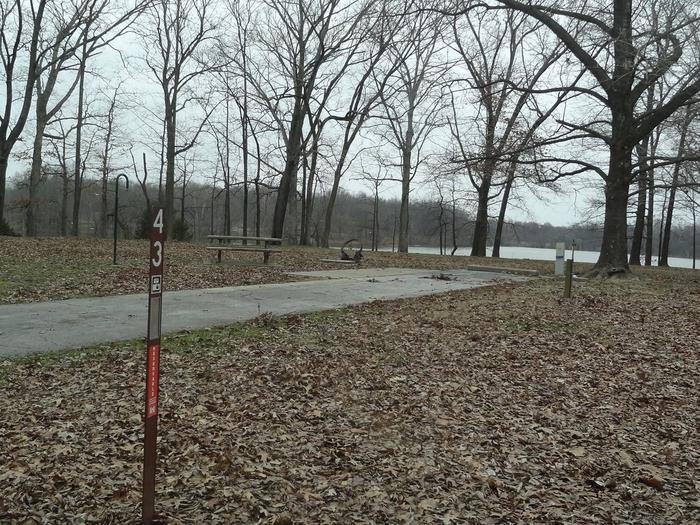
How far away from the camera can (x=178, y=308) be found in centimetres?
816

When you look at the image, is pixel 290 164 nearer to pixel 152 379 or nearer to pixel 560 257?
pixel 560 257

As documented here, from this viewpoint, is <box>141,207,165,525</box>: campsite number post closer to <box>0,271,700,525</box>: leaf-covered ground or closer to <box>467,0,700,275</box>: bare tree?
<box>0,271,700,525</box>: leaf-covered ground

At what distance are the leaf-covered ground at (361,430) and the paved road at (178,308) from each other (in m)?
0.59

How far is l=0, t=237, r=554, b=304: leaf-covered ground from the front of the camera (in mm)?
9266

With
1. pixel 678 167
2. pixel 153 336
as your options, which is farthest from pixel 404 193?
pixel 153 336

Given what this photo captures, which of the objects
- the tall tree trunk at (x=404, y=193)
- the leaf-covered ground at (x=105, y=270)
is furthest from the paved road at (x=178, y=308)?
the tall tree trunk at (x=404, y=193)

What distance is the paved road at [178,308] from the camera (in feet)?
20.1

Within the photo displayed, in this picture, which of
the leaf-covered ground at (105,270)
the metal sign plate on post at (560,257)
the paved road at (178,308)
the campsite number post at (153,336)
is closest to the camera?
the campsite number post at (153,336)

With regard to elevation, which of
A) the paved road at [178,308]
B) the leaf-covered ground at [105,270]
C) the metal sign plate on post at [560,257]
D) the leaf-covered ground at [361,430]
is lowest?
the leaf-covered ground at [361,430]

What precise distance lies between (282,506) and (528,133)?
1438cm

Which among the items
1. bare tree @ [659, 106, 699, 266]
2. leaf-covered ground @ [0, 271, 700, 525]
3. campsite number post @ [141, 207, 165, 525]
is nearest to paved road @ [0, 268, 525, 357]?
leaf-covered ground @ [0, 271, 700, 525]

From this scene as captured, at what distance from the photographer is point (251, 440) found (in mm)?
3885

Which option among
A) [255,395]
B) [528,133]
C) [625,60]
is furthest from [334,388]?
[528,133]

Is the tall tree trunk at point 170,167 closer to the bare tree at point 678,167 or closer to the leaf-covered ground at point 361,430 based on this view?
the bare tree at point 678,167
